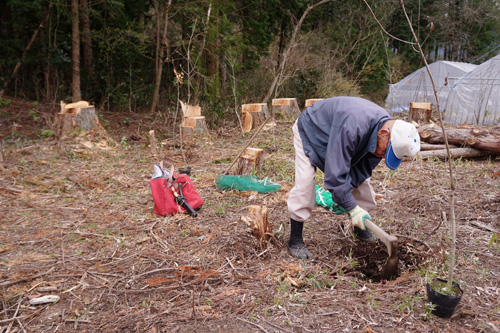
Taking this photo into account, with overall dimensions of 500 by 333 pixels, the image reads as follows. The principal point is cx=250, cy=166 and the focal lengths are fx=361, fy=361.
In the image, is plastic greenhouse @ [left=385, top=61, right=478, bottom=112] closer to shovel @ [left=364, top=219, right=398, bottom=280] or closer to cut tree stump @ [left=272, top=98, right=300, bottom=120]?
cut tree stump @ [left=272, top=98, right=300, bottom=120]

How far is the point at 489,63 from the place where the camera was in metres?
11.2

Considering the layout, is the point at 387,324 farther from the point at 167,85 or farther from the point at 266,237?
the point at 167,85

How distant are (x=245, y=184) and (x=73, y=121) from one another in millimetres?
3450

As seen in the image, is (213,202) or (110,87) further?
(110,87)

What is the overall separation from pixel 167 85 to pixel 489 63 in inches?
391

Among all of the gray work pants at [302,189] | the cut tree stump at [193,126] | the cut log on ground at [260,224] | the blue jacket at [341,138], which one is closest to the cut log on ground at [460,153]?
the blue jacket at [341,138]

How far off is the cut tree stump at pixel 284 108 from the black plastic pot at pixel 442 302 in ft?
20.6

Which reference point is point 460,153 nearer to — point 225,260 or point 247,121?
point 247,121

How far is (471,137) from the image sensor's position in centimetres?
521

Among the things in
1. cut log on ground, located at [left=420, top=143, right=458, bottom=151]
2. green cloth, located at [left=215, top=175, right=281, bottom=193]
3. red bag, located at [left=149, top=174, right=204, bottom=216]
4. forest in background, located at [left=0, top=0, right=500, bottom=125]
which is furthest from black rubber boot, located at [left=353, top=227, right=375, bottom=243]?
forest in background, located at [left=0, top=0, right=500, bottom=125]

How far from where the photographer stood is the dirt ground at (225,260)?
6.63 ft

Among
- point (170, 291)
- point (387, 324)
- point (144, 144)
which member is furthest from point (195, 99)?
point (387, 324)

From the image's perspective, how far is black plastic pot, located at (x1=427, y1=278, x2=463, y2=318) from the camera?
74.9 inches

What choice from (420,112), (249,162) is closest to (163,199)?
(249,162)
